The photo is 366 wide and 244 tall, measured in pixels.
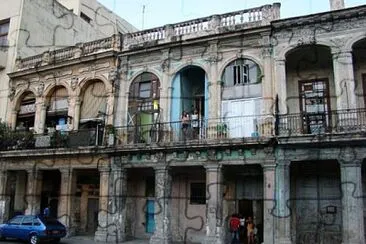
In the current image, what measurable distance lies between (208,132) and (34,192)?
9.87 metres

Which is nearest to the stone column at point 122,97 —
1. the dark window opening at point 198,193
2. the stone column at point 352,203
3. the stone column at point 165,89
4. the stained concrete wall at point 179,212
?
the stone column at point 165,89

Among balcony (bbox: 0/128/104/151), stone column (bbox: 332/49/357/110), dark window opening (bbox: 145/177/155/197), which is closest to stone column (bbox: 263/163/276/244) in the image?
stone column (bbox: 332/49/357/110)

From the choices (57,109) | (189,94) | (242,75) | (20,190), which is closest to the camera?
(242,75)

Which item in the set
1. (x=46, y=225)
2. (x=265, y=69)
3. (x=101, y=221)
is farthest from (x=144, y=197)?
(x=265, y=69)

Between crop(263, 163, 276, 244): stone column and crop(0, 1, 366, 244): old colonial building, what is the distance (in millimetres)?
39

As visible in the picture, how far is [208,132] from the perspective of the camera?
1795 cm

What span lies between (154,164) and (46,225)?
5.12 meters

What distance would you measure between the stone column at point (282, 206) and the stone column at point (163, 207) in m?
4.70

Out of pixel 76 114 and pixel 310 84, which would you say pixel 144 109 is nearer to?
pixel 76 114

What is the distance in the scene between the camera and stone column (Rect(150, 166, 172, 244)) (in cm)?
1750

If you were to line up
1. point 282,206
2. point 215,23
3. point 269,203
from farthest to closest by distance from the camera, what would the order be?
point 215,23
point 269,203
point 282,206

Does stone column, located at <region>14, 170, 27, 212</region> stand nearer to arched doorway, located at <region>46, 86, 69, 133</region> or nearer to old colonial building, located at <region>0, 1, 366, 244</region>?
old colonial building, located at <region>0, 1, 366, 244</region>

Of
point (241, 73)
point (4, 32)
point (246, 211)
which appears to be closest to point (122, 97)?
point (241, 73)

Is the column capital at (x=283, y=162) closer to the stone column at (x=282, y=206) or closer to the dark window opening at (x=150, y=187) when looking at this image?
the stone column at (x=282, y=206)
